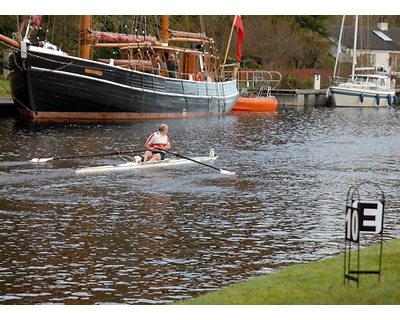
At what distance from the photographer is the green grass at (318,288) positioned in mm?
11453

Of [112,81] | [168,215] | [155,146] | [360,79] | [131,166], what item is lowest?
[168,215]

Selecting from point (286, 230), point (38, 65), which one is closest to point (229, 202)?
point (286, 230)

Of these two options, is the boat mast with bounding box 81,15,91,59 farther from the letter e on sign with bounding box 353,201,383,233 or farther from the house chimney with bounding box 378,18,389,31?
the house chimney with bounding box 378,18,389,31

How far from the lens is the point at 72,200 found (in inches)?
832

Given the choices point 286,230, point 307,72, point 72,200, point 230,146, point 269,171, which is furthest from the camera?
point 307,72

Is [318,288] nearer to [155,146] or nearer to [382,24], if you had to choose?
[155,146]

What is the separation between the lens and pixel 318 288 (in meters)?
12.0

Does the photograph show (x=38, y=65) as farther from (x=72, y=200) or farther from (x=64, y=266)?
(x=64, y=266)

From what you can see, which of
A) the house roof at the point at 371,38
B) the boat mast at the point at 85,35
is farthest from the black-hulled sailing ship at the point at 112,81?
the house roof at the point at 371,38

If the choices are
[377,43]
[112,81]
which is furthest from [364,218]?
[377,43]

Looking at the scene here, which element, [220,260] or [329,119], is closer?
[220,260]

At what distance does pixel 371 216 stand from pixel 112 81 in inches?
1398

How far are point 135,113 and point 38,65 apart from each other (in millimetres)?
6702

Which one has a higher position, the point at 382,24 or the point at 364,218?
the point at 382,24
